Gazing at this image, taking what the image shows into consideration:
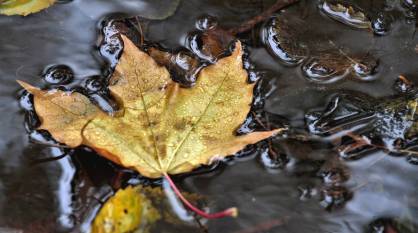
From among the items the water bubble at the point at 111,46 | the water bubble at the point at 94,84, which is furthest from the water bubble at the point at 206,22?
the water bubble at the point at 94,84

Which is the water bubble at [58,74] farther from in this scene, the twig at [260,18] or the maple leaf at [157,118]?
the twig at [260,18]

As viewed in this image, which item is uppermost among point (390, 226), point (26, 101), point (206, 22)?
point (206, 22)

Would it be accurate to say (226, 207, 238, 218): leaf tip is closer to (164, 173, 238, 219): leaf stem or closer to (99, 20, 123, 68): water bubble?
(164, 173, 238, 219): leaf stem

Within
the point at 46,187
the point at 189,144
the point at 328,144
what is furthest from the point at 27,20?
the point at 328,144

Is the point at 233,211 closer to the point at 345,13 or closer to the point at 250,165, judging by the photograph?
the point at 250,165

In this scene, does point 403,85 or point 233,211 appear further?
point 403,85

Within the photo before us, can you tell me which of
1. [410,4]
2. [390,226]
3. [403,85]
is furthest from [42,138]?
[410,4]
